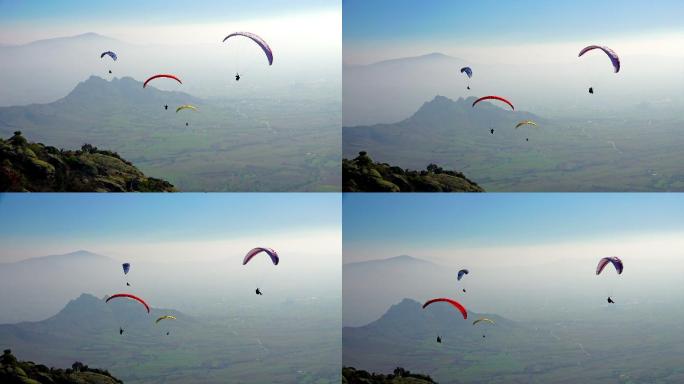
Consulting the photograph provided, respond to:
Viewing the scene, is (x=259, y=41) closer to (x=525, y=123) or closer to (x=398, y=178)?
(x=398, y=178)

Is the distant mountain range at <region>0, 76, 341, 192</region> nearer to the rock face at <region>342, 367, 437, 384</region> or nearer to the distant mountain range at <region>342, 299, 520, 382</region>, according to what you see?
the distant mountain range at <region>342, 299, 520, 382</region>

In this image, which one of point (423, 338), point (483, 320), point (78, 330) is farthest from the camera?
point (423, 338)

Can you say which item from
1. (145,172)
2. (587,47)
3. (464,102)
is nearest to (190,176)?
(145,172)

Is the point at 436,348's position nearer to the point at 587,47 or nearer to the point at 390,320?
the point at 390,320

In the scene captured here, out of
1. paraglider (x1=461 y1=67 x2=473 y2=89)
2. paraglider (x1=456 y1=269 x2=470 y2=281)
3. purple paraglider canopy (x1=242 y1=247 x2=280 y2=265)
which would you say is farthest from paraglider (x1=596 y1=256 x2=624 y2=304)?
purple paraglider canopy (x1=242 y1=247 x2=280 y2=265)

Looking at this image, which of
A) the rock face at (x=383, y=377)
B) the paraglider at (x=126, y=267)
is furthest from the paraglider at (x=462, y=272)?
the paraglider at (x=126, y=267)

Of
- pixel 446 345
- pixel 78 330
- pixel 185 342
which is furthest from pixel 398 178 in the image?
pixel 78 330
